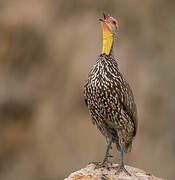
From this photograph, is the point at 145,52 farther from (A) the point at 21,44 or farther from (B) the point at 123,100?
(B) the point at 123,100

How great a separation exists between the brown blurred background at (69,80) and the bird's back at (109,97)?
17.3 ft

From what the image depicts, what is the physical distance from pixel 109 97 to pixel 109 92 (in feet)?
0.19

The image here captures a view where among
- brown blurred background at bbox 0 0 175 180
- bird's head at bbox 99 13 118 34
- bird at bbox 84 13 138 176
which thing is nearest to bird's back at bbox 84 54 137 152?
bird at bbox 84 13 138 176

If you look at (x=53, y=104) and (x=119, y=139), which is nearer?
(x=119, y=139)

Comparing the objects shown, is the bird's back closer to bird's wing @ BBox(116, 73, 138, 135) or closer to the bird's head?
bird's wing @ BBox(116, 73, 138, 135)

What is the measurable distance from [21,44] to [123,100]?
22.2 feet

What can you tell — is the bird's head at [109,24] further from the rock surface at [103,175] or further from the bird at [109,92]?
the rock surface at [103,175]

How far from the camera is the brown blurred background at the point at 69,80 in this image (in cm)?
1162

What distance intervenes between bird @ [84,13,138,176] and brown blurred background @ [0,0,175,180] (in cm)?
527

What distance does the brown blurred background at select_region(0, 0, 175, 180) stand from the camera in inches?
457

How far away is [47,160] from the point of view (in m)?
11.9

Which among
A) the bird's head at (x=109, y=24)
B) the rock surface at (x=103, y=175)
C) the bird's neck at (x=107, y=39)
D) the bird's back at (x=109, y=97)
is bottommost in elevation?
the rock surface at (x=103, y=175)

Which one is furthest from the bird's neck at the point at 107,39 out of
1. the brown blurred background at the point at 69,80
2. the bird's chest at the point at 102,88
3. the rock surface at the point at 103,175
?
the brown blurred background at the point at 69,80

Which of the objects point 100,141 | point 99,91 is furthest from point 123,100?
point 100,141
